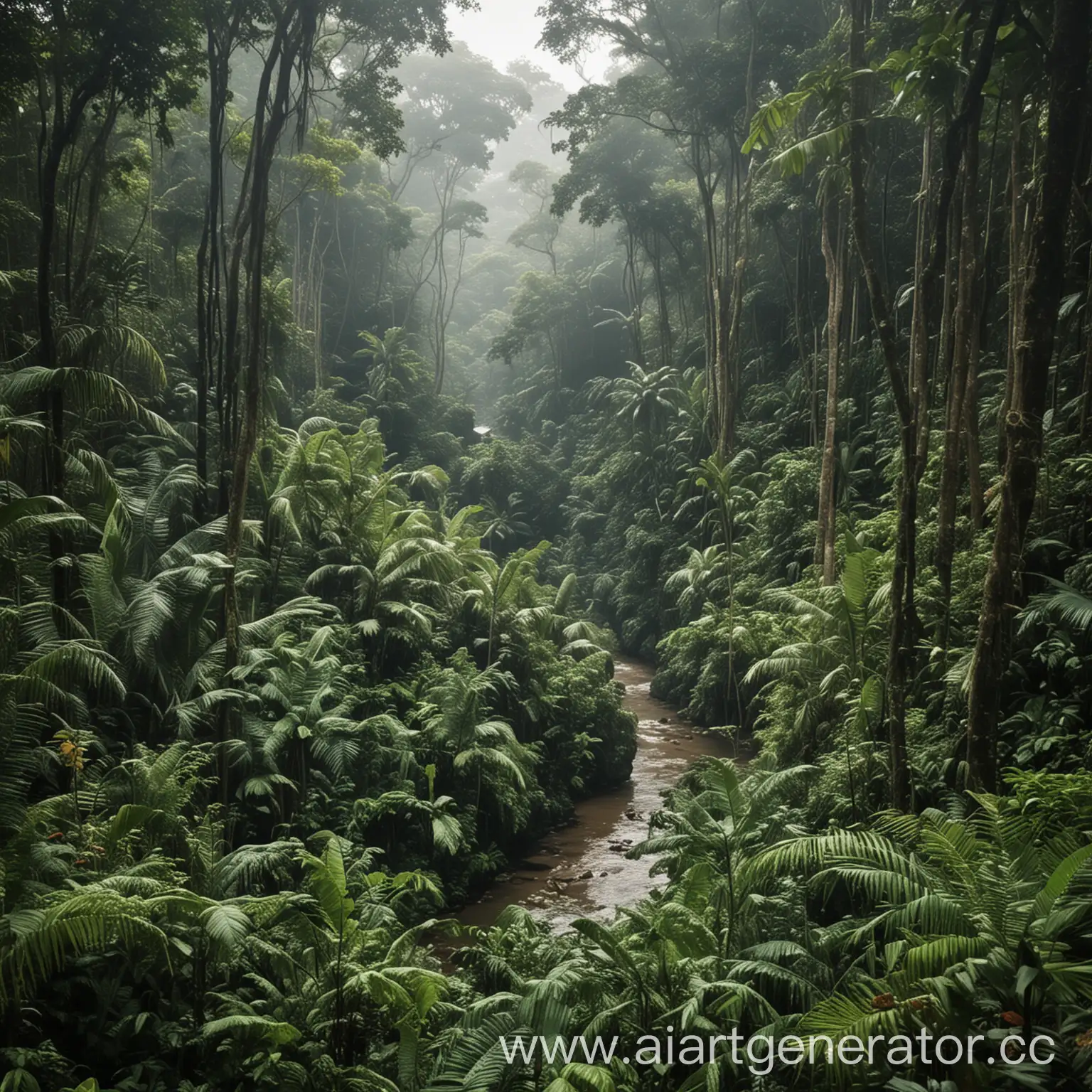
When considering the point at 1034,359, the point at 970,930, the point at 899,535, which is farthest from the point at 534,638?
the point at 970,930

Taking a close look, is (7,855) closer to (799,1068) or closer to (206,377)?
(799,1068)

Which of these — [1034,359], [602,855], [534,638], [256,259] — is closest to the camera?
[1034,359]

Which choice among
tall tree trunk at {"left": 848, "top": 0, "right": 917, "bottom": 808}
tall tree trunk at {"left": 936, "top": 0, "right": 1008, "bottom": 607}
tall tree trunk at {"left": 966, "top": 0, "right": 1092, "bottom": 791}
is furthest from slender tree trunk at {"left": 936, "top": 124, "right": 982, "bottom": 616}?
tall tree trunk at {"left": 966, "top": 0, "right": 1092, "bottom": 791}

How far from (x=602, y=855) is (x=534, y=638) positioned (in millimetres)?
3829

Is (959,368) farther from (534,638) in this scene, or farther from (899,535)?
(534,638)

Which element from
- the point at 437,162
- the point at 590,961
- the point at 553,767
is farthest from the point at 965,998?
the point at 437,162

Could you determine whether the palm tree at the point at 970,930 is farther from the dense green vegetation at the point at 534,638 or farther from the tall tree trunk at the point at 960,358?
the tall tree trunk at the point at 960,358

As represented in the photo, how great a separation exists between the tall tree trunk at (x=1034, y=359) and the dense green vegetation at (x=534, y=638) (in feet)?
0.10

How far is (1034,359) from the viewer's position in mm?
5906

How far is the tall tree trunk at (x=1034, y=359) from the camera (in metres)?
5.75

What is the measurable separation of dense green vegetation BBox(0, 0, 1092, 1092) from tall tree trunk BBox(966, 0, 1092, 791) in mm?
32

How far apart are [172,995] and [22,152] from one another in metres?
12.7

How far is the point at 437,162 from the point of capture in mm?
38750

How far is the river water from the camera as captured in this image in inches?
370
